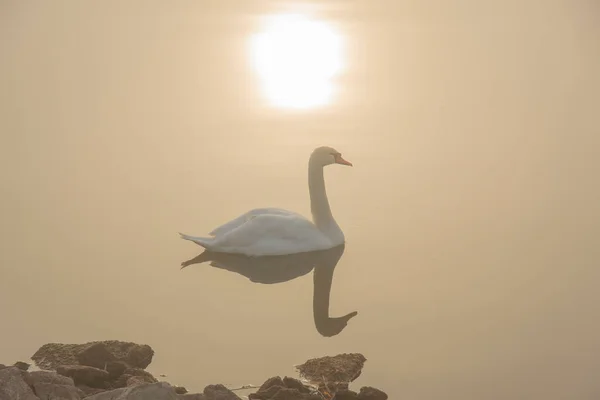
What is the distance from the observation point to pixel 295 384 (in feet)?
16.1

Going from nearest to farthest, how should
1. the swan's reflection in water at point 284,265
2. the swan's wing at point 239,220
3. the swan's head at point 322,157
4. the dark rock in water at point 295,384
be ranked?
1. the dark rock in water at point 295,384
2. the swan's reflection in water at point 284,265
3. the swan's wing at point 239,220
4. the swan's head at point 322,157

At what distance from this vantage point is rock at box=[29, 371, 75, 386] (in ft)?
14.3

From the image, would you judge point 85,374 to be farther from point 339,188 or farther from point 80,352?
point 339,188

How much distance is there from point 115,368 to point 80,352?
0.24m

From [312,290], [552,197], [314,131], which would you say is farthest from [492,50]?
→ [312,290]

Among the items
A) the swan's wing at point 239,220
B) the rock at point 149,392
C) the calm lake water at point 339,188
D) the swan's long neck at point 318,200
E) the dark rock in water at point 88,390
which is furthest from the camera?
the swan's long neck at point 318,200

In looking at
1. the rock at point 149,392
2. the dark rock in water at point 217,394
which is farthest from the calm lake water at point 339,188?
the rock at point 149,392

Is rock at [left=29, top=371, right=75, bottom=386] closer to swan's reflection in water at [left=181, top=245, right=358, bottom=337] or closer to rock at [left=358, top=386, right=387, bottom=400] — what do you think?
rock at [left=358, top=386, right=387, bottom=400]

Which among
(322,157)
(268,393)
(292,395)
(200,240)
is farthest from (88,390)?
(322,157)

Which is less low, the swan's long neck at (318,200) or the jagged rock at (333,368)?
the swan's long neck at (318,200)

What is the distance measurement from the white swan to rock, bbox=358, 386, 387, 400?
2423 millimetres

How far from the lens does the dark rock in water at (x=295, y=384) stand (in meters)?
4.88

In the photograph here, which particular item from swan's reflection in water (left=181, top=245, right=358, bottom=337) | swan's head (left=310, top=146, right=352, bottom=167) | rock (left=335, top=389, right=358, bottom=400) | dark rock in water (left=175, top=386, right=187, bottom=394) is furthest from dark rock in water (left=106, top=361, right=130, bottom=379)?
swan's head (left=310, top=146, right=352, bottom=167)

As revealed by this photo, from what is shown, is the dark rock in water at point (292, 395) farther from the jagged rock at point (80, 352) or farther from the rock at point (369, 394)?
the jagged rock at point (80, 352)
